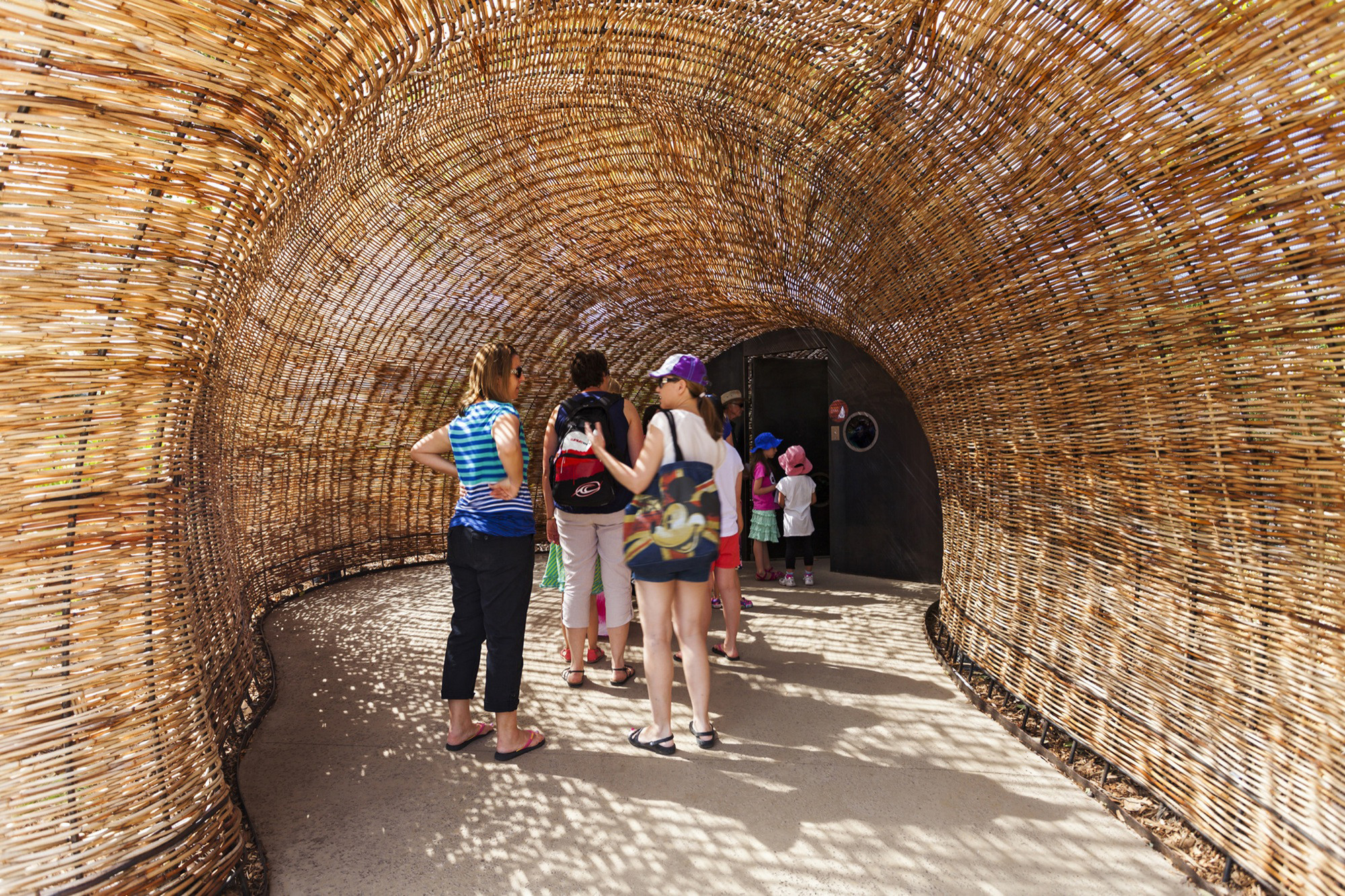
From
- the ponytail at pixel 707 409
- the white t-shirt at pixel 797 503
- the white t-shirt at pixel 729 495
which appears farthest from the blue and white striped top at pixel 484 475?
the white t-shirt at pixel 797 503

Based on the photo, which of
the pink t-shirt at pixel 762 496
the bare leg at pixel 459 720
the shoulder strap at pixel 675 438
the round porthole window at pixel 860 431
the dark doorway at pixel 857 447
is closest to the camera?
the shoulder strap at pixel 675 438

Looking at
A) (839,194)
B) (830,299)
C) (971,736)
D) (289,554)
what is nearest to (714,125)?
(839,194)

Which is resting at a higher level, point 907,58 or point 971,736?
point 907,58

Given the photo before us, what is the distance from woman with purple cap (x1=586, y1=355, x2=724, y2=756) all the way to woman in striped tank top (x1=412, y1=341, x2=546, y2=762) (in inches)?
17.4

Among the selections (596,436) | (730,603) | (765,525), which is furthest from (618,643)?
(765,525)

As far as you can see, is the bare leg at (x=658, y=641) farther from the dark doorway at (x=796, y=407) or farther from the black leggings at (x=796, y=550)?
the dark doorway at (x=796, y=407)

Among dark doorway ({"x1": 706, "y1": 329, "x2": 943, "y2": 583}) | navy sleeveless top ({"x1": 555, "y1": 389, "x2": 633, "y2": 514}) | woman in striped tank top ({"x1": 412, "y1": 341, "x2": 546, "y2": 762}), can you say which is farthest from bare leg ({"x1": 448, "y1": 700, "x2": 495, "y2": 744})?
dark doorway ({"x1": 706, "y1": 329, "x2": 943, "y2": 583})

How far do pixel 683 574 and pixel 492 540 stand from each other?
85 centimetres

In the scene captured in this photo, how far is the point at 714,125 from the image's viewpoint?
170 inches

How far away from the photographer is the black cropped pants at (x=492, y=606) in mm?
3125

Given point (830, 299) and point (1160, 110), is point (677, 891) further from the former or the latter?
point (830, 299)

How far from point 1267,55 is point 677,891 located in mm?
3031

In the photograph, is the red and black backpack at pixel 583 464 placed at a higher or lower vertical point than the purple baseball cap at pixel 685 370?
lower

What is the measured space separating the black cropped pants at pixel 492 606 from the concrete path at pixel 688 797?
421 mm
